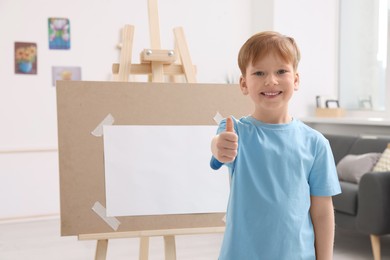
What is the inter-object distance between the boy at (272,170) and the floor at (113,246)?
93.3 inches

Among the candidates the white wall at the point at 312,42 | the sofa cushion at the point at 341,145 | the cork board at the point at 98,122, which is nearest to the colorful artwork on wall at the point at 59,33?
the white wall at the point at 312,42

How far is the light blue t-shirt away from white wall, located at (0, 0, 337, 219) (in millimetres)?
3730

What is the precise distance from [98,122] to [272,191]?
1.03 m

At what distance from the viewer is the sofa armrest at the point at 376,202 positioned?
10.8 feet

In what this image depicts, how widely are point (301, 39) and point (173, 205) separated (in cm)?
360

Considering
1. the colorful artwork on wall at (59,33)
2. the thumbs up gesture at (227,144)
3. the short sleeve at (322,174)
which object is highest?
the colorful artwork on wall at (59,33)

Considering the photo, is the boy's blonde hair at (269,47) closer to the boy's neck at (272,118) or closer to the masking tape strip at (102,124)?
the boy's neck at (272,118)

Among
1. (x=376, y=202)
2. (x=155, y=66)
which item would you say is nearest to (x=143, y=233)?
(x=155, y=66)

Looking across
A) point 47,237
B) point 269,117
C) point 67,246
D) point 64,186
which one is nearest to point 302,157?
point 269,117

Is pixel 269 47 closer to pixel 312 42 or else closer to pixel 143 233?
pixel 143 233

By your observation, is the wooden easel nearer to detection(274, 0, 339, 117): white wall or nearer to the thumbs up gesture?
the thumbs up gesture

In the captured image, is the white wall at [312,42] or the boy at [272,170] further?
the white wall at [312,42]

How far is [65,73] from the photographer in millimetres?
4891

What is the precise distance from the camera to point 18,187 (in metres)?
4.77
